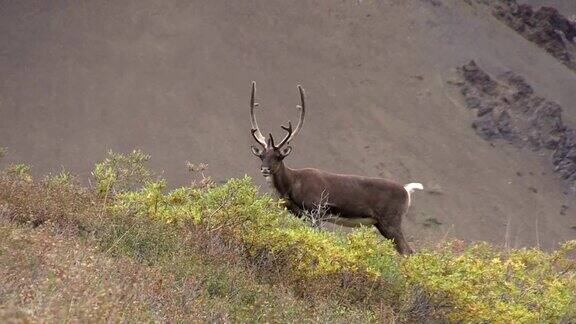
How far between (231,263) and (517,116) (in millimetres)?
65834

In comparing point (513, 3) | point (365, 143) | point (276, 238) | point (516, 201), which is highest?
point (513, 3)

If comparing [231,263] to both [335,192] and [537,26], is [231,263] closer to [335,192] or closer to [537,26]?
[335,192]

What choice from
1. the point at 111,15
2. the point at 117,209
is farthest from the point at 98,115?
the point at 117,209

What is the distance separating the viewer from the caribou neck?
13.8 m

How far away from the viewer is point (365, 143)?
6244 cm

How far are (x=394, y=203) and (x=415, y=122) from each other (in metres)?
52.6

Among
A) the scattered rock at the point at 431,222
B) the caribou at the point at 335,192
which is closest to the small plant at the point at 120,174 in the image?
the caribou at the point at 335,192

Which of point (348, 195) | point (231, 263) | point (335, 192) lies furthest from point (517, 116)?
point (231, 263)

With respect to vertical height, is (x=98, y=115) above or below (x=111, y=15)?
below

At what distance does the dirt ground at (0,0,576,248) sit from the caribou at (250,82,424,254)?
35428 millimetres

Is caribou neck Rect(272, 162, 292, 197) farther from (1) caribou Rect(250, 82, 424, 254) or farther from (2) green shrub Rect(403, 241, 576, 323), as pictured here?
(2) green shrub Rect(403, 241, 576, 323)

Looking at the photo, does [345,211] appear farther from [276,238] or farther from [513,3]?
[513,3]

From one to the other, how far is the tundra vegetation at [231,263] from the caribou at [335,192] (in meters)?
3.09

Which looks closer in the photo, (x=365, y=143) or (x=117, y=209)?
(x=117, y=209)
